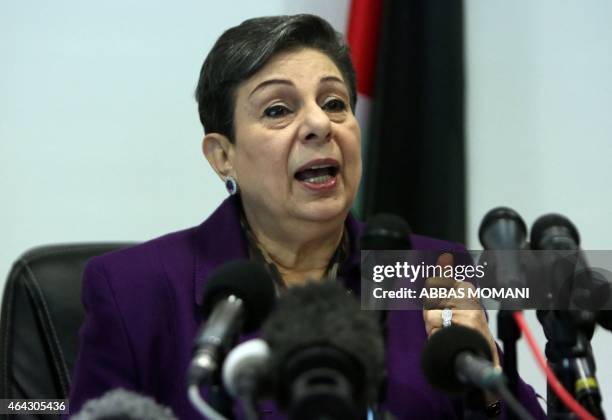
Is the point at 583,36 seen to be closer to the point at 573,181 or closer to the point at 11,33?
the point at 573,181

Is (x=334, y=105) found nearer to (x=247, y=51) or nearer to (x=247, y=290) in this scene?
(x=247, y=51)

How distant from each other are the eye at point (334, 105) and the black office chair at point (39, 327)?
631mm

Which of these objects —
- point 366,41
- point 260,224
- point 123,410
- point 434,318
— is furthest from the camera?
point 366,41

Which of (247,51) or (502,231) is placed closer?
(502,231)

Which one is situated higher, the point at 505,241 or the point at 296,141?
the point at 296,141

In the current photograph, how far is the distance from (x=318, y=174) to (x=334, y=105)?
6.2 inches

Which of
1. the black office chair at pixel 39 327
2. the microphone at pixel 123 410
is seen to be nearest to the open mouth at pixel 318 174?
the black office chair at pixel 39 327

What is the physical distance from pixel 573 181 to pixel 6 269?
5.54 feet

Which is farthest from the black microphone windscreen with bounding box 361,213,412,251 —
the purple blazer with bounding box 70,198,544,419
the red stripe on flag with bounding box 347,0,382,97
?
the red stripe on flag with bounding box 347,0,382,97

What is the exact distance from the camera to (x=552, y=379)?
93cm

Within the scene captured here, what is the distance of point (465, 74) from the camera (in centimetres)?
248

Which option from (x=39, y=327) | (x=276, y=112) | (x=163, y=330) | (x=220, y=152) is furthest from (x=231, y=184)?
(x=39, y=327)

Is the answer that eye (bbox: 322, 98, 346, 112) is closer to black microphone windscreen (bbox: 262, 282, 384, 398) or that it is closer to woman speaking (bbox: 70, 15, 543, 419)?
woman speaking (bbox: 70, 15, 543, 419)

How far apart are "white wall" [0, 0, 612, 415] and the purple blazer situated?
80cm
